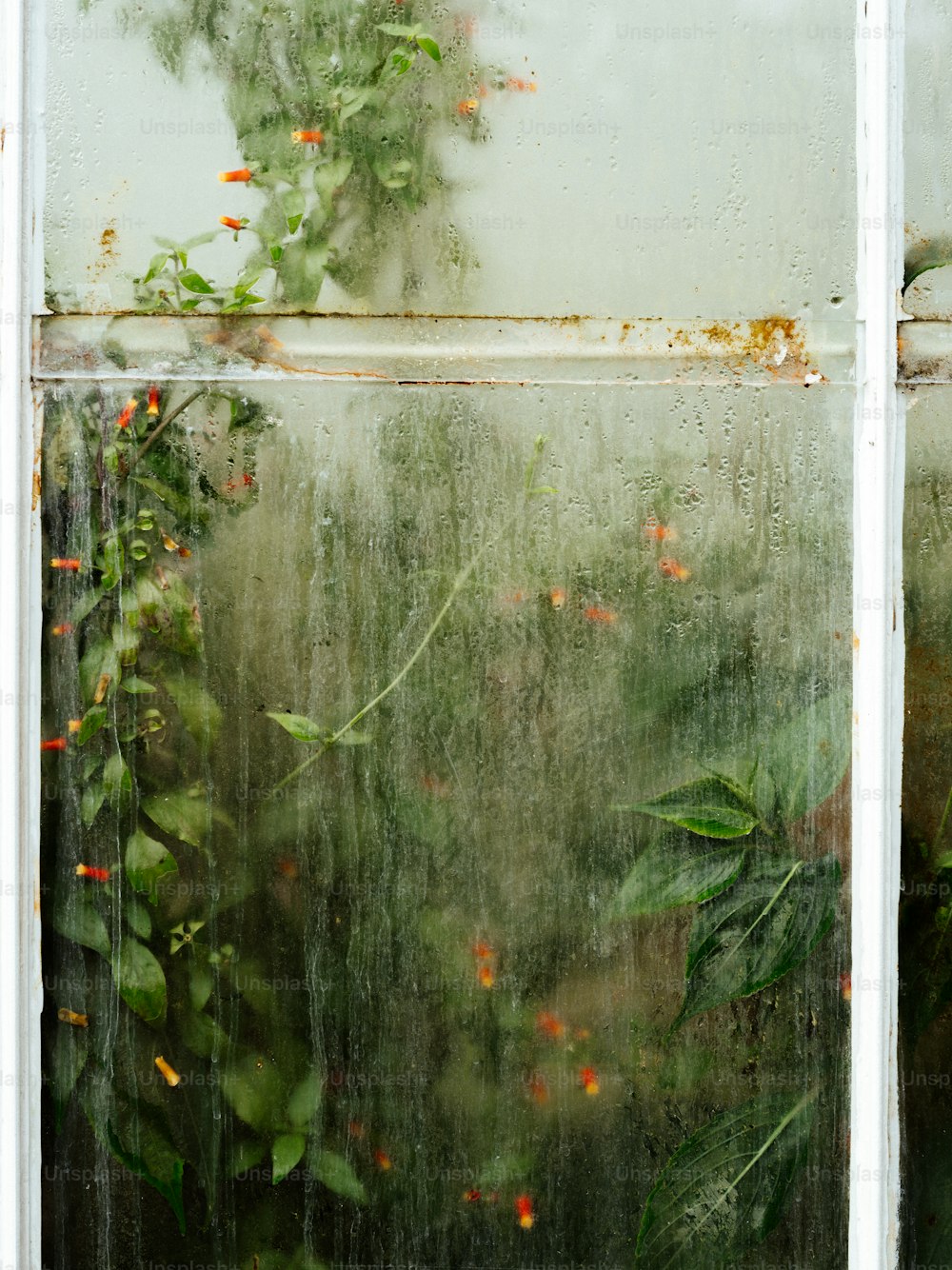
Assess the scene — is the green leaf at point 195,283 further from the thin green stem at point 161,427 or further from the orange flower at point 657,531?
the orange flower at point 657,531

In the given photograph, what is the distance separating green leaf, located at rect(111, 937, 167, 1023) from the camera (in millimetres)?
1739

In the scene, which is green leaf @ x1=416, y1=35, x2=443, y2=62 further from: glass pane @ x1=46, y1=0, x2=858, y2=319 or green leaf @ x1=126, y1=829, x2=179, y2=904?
green leaf @ x1=126, y1=829, x2=179, y2=904

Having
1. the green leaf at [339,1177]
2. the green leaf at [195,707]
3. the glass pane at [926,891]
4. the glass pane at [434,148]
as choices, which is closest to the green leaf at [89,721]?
the green leaf at [195,707]

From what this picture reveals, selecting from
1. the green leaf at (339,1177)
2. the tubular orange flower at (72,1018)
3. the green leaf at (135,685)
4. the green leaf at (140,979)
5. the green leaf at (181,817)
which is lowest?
the green leaf at (339,1177)

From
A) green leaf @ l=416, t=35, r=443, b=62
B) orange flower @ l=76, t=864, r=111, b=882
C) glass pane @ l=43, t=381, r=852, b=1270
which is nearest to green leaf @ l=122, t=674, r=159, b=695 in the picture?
glass pane @ l=43, t=381, r=852, b=1270

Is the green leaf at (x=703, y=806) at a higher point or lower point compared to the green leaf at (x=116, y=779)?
lower

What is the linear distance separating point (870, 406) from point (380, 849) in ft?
3.26

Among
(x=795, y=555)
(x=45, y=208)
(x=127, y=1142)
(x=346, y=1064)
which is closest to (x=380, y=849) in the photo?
(x=346, y=1064)

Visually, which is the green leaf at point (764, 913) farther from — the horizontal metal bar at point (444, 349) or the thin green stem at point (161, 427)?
the thin green stem at point (161, 427)

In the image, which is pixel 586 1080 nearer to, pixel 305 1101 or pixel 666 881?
pixel 666 881

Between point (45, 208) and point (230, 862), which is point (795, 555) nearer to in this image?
point (230, 862)

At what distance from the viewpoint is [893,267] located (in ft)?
5.70

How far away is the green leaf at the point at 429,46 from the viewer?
5.65 ft

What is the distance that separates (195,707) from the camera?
1743 millimetres
